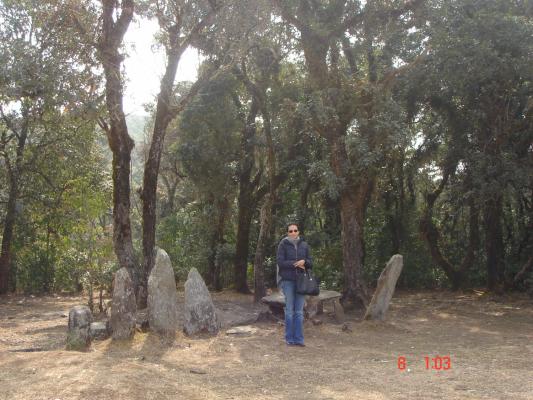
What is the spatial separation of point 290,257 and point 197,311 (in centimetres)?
206

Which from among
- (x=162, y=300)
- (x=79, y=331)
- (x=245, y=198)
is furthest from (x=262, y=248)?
(x=79, y=331)

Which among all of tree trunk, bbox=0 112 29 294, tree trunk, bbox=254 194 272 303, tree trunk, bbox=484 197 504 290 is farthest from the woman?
tree trunk, bbox=0 112 29 294

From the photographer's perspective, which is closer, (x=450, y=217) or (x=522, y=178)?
(x=522, y=178)

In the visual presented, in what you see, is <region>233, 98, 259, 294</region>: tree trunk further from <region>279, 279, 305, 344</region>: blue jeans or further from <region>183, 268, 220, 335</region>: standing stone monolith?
<region>279, 279, 305, 344</region>: blue jeans

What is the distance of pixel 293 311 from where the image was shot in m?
8.73

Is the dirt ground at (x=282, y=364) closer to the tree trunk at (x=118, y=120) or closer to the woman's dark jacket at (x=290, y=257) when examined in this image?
the woman's dark jacket at (x=290, y=257)

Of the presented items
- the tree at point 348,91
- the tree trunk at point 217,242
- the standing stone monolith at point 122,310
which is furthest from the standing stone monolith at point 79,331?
the tree trunk at point 217,242

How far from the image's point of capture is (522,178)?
13406 millimetres

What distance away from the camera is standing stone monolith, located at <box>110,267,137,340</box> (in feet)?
28.0

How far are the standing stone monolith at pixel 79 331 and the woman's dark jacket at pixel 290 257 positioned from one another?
2961 millimetres

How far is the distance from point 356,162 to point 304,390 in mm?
7159

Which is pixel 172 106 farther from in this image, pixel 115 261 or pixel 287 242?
pixel 287 242

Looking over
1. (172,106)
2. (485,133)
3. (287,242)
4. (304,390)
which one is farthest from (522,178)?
(304,390)

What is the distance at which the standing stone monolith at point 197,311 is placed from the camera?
9.33 m
